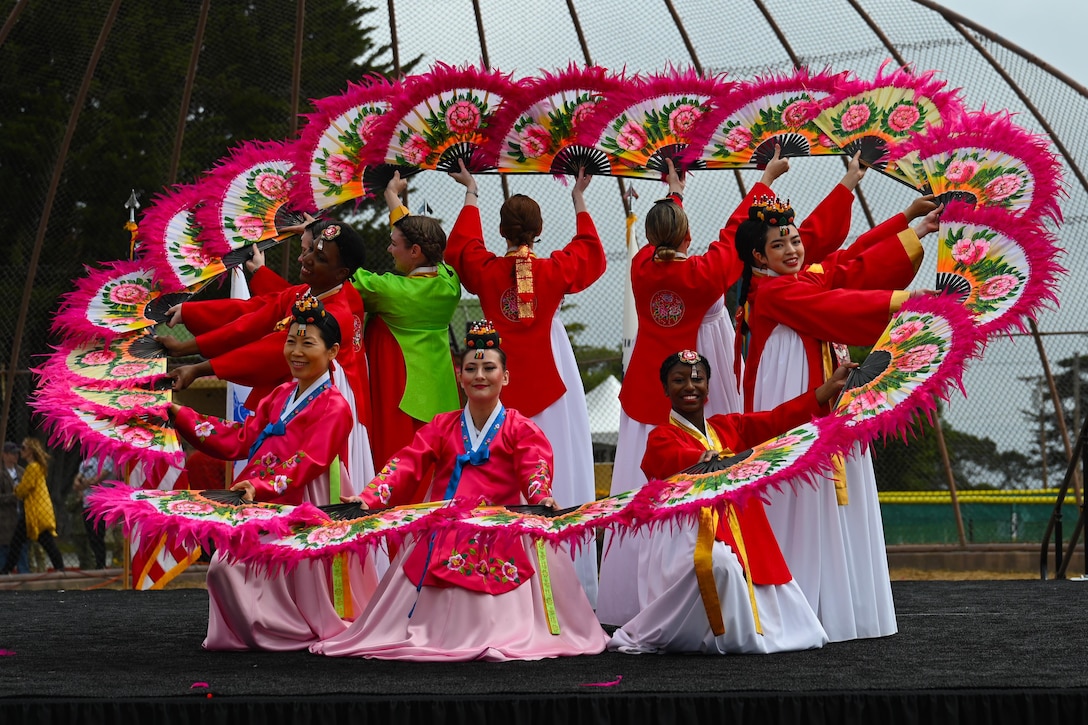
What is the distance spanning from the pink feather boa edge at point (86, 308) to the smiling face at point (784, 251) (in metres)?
2.59

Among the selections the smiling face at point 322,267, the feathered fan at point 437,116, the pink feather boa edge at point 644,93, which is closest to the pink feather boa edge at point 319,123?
the feathered fan at point 437,116

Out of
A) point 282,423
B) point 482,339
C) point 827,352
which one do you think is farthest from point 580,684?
point 827,352

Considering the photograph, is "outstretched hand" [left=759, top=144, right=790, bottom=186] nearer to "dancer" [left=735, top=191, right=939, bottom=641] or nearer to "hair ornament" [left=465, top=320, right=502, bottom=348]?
"dancer" [left=735, top=191, right=939, bottom=641]

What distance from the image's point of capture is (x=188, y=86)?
9414 mm

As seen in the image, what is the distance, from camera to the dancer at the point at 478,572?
4465mm

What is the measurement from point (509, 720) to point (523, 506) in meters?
1.04

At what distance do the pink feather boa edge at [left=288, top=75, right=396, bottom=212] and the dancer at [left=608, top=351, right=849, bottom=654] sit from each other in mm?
1967

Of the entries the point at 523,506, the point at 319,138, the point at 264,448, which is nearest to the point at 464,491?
the point at 523,506

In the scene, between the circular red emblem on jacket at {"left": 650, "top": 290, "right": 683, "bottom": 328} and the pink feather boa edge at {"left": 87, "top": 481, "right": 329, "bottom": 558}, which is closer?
the pink feather boa edge at {"left": 87, "top": 481, "right": 329, "bottom": 558}

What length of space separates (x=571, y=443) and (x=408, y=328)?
35.7 inches

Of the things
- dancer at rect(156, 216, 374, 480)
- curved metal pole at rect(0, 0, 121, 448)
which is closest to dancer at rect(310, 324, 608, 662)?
dancer at rect(156, 216, 374, 480)

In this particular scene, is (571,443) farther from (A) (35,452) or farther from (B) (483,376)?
(A) (35,452)

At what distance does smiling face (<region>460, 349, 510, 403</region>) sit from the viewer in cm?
476

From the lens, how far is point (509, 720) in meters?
3.50
